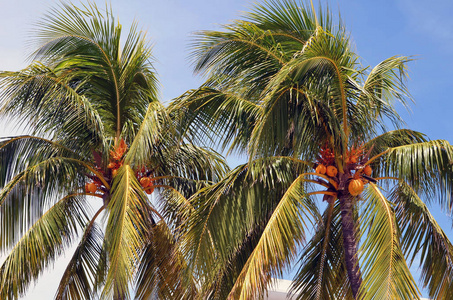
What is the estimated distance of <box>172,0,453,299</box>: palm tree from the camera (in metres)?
9.22

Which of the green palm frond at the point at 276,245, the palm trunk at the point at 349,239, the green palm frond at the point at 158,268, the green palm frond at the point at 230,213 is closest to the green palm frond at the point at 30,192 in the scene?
the green palm frond at the point at 158,268

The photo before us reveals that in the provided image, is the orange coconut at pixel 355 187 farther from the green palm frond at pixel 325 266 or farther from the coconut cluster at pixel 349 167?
the green palm frond at pixel 325 266

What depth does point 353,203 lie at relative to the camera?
396 inches

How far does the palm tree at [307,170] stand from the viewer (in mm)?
9219

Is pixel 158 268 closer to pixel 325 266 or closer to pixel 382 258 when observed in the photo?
pixel 325 266

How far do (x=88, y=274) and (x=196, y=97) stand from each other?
13.0 feet

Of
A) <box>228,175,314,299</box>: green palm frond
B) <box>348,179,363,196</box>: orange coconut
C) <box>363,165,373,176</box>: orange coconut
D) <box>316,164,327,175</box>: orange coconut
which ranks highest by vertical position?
<box>363,165,373,176</box>: orange coconut

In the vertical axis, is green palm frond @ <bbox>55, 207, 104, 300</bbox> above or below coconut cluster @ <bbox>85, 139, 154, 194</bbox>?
below

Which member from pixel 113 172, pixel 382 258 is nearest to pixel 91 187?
pixel 113 172

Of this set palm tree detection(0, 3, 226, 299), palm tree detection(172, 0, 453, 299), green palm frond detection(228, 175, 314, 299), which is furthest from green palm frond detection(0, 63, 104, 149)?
green palm frond detection(228, 175, 314, 299)

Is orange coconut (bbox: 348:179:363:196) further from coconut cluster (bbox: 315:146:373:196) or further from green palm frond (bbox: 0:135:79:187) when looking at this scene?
green palm frond (bbox: 0:135:79:187)

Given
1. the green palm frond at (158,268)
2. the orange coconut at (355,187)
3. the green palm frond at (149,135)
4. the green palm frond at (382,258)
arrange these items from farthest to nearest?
the green palm frond at (158,268)
the green palm frond at (149,135)
the orange coconut at (355,187)
the green palm frond at (382,258)

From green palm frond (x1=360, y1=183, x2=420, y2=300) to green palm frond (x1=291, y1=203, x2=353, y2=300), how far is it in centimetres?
140

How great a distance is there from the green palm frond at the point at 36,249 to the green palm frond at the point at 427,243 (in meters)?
5.83
